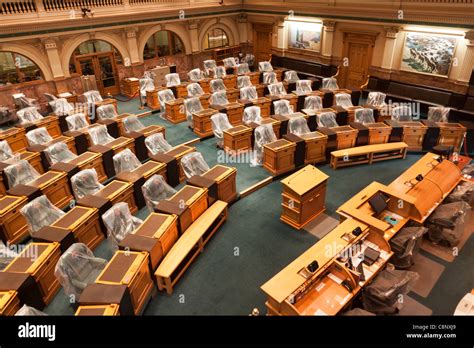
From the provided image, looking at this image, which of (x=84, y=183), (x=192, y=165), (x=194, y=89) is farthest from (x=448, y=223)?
(x=194, y=89)

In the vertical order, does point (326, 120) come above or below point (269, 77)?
below

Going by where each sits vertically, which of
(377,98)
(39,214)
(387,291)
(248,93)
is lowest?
(387,291)

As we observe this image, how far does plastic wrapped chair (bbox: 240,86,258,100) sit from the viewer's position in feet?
40.5

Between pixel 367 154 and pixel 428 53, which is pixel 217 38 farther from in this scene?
pixel 367 154

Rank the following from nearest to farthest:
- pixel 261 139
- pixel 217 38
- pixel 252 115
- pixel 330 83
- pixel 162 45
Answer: pixel 261 139 < pixel 252 115 < pixel 330 83 < pixel 162 45 < pixel 217 38

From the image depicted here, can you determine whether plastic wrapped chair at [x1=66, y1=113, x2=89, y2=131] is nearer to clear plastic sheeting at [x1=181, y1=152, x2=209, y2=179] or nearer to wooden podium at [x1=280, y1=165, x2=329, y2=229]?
clear plastic sheeting at [x1=181, y1=152, x2=209, y2=179]

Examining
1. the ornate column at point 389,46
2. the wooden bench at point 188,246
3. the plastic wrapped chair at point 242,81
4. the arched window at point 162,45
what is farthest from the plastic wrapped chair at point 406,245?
the arched window at point 162,45

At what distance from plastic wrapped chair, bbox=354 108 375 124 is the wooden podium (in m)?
4.15

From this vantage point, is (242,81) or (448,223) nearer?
(448,223)

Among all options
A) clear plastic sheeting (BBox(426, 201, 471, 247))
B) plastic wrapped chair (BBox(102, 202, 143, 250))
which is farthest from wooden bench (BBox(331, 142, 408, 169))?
plastic wrapped chair (BBox(102, 202, 143, 250))

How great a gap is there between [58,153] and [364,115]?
8745 millimetres

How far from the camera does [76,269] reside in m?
5.34

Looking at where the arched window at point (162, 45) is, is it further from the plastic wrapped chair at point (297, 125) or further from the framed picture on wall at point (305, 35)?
the plastic wrapped chair at point (297, 125)
